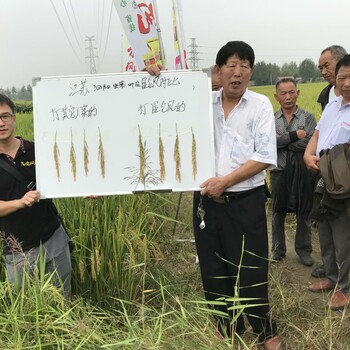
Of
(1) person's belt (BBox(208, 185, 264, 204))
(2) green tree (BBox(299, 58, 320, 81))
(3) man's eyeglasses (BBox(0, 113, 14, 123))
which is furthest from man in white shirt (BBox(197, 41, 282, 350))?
(2) green tree (BBox(299, 58, 320, 81))

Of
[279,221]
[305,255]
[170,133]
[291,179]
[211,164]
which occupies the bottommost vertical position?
[305,255]

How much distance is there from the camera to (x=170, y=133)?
2.04 m

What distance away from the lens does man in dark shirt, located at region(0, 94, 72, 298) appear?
194 centimetres

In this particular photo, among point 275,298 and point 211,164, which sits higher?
point 211,164

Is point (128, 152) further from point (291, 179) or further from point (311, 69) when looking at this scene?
point (311, 69)

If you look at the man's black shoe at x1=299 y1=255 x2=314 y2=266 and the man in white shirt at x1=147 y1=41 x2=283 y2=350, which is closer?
the man in white shirt at x1=147 y1=41 x2=283 y2=350

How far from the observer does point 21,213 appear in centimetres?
202

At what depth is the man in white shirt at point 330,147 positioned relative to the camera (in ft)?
7.93

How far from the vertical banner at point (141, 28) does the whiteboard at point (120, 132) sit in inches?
50.8

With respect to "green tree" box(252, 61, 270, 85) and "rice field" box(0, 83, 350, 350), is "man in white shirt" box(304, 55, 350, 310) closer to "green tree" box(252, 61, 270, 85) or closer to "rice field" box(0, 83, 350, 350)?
"rice field" box(0, 83, 350, 350)

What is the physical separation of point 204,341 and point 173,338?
13cm

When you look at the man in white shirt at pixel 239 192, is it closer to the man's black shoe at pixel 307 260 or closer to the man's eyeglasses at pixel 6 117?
the man's eyeglasses at pixel 6 117

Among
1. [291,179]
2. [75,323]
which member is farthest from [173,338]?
[291,179]

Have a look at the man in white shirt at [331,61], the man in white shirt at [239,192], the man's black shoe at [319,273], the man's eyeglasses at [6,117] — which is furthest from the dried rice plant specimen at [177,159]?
the man's black shoe at [319,273]
